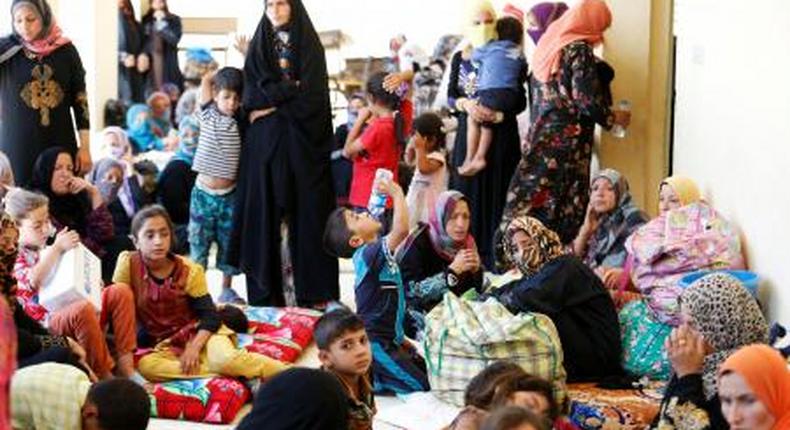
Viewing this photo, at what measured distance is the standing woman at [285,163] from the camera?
21.2 feet

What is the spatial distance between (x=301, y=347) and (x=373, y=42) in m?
10.0

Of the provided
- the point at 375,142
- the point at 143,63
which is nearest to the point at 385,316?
the point at 375,142

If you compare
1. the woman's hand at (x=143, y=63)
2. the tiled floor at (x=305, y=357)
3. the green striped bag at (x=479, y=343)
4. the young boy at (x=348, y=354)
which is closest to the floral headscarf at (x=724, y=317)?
the green striped bag at (x=479, y=343)

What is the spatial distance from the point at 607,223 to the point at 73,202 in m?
2.36

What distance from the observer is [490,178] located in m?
7.64

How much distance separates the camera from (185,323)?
5395mm

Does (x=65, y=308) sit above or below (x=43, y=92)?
below

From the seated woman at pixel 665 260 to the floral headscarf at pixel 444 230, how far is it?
A: 0.73 metres

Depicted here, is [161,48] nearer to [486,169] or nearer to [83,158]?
[486,169]

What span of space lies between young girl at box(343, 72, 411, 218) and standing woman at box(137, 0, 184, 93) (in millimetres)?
5310

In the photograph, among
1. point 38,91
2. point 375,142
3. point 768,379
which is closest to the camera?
point 768,379

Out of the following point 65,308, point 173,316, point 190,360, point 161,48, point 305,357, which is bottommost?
point 305,357

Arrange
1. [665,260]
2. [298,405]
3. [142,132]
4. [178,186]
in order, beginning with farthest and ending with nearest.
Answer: [142,132] → [178,186] → [665,260] → [298,405]

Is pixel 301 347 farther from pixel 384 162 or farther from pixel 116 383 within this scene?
pixel 116 383
